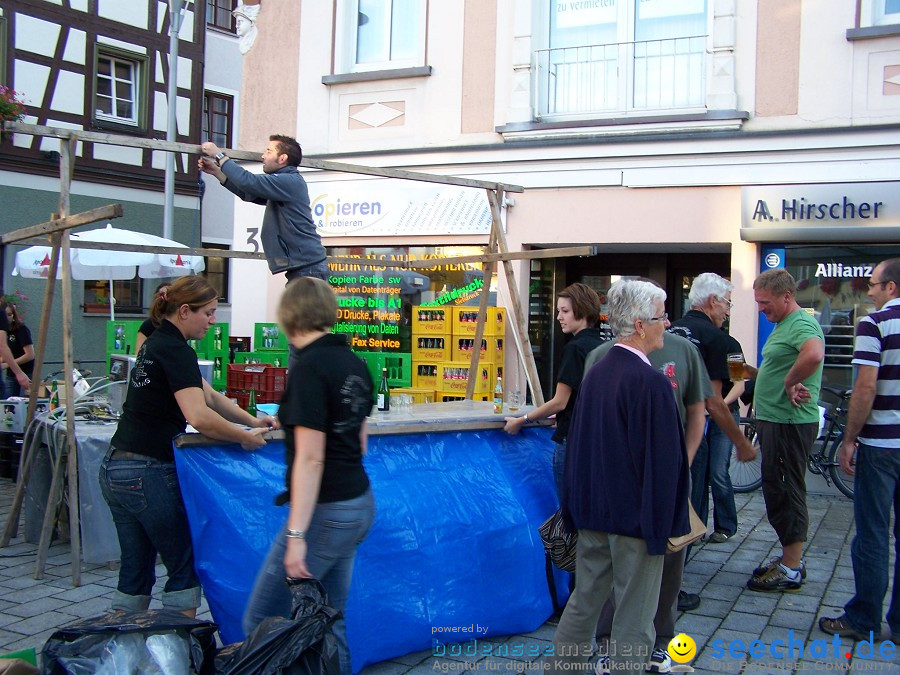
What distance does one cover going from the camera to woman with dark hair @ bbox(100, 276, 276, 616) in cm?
358

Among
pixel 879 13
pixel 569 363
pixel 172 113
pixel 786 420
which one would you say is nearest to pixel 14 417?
pixel 569 363

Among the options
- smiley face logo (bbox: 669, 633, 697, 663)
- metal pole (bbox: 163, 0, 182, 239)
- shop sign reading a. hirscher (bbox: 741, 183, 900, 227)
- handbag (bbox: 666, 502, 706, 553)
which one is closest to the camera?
handbag (bbox: 666, 502, 706, 553)

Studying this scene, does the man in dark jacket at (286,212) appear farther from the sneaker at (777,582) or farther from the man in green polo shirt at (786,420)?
the sneaker at (777,582)

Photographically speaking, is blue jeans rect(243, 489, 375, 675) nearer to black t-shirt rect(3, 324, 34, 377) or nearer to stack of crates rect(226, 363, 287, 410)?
stack of crates rect(226, 363, 287, 410)

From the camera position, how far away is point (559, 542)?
3.73m

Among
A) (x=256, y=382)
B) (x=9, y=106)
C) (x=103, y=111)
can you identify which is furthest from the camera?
(x=103, y=111)

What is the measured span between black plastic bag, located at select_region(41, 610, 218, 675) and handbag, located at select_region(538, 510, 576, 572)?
1488mm

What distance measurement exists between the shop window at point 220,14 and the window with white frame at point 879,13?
17.5 meters

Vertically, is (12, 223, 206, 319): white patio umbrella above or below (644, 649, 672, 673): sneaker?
above

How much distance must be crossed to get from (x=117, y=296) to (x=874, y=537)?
17966 millimetres

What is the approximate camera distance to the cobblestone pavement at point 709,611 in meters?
4.08

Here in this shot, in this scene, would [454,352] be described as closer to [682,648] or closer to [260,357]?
[260,357]

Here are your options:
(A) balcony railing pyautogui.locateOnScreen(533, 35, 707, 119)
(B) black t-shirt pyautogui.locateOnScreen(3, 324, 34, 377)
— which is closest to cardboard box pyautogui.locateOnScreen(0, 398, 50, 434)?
(B) black t-shirt pyautogui.locateOnScreen(3, 324, 34, 377)

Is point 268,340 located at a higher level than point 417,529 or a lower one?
higher
